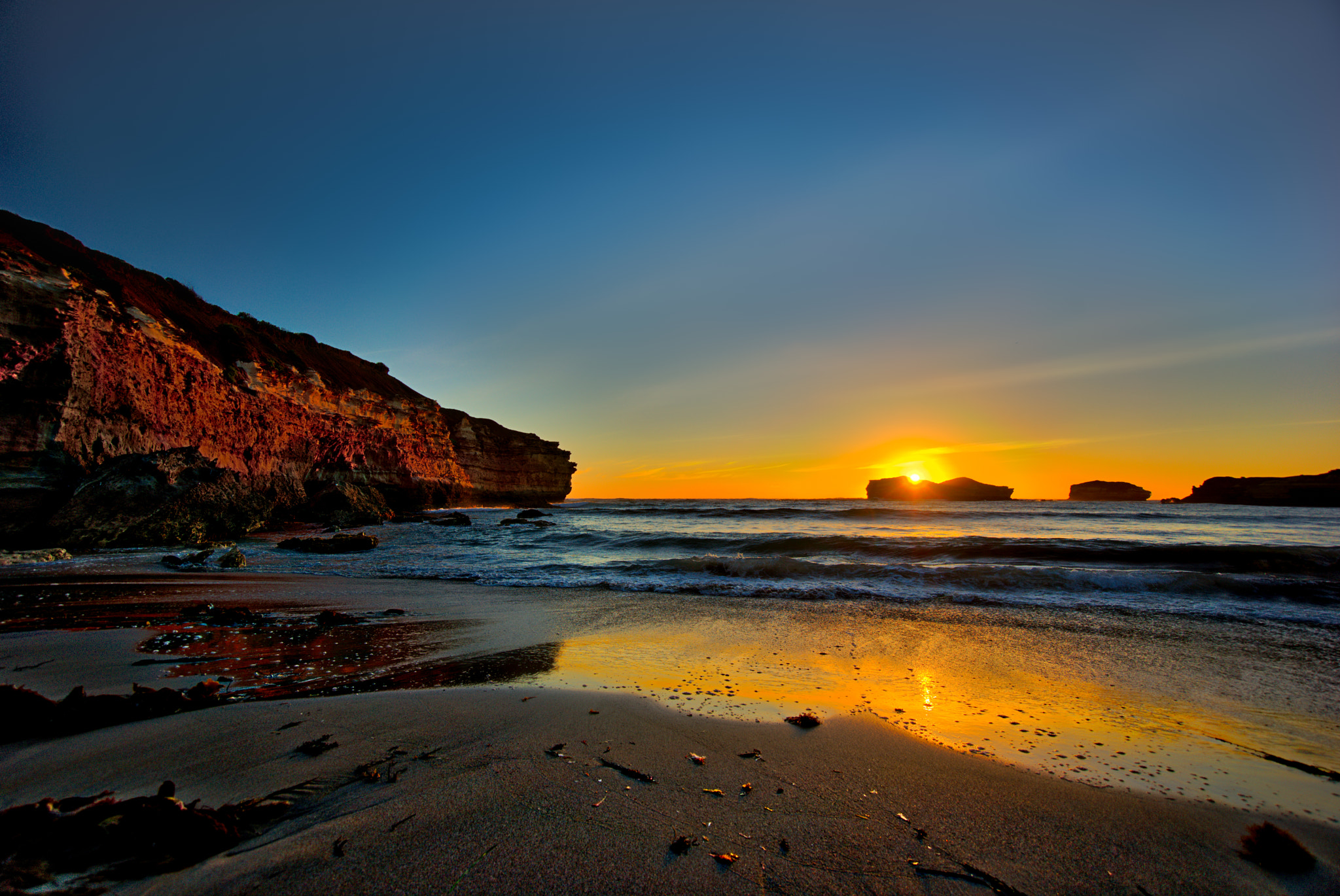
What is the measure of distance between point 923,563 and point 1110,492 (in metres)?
82.1

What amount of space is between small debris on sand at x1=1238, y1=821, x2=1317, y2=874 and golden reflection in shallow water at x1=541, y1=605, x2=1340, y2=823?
34 centimetres

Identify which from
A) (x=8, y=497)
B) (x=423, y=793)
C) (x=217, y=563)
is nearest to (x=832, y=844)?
(x=423, y=793)

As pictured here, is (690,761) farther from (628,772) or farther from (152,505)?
(152,505)

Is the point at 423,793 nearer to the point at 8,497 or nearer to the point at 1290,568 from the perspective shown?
the point at 1290,568

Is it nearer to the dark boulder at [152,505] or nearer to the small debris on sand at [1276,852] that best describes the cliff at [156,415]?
the dark boulder at [152,505]

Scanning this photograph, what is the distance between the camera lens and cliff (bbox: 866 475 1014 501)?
221 feet

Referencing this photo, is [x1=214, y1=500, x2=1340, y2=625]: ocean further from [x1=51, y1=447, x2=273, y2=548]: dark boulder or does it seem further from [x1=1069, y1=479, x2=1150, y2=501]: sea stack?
[x1=1069, y1=479, x2=1150, y2=501]: sea stack

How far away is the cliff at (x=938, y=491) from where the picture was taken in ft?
221

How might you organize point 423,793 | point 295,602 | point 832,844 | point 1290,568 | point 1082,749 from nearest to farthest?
point 832,844
point 423,793
point 1082,749
point 295,602
point 1290,568

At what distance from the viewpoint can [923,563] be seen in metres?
11.5

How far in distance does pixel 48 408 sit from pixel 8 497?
2.32 metres

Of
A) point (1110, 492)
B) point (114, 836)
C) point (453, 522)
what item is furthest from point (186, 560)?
point (1110, 492)

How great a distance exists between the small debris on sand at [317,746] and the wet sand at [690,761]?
5 cm

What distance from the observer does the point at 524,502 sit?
5381cm
